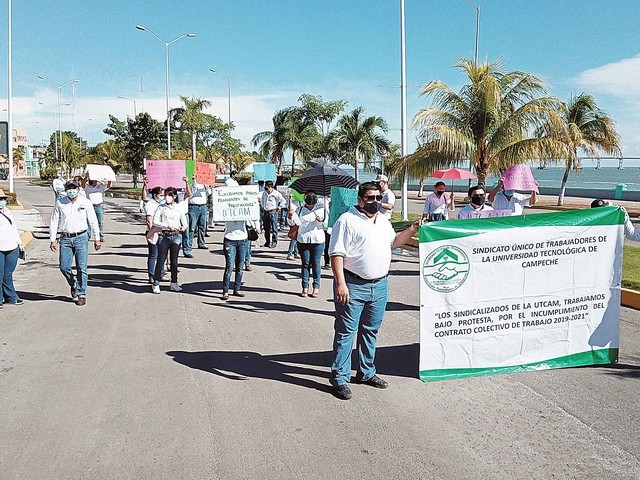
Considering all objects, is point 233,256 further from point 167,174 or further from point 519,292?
point 167,174

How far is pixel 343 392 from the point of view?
5.59m

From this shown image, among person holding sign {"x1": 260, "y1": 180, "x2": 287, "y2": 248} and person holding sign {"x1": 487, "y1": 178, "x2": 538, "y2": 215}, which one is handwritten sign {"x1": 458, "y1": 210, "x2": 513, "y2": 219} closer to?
person holding sign {"x1": 487, "y1": 178, "x2": 538, "y2": 215}

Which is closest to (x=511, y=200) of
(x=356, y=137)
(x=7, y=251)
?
(x=7, y=251)

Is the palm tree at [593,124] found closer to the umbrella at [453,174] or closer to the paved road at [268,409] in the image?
the umbrella at [453,174]

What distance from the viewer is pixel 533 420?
5102mm

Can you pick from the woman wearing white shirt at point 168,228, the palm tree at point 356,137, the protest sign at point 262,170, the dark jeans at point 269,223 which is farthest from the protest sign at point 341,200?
the palm tree at point 356,137

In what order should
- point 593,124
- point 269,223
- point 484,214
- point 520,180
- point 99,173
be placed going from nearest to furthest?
point 484,214 < point 520,180 < point 99,173 < point 269,223 < point 593,124

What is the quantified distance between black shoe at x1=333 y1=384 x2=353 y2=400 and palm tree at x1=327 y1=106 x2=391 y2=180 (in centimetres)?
2662

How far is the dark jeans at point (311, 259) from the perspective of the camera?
10.2 m

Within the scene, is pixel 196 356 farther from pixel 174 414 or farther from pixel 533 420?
pixel 533 420

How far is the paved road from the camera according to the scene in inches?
172

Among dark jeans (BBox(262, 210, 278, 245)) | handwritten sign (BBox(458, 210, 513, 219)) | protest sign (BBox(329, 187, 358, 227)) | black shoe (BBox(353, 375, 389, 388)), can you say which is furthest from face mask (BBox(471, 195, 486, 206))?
dark jeans (BBox(262, 210, 278, 245))

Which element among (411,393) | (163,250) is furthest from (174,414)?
(163,250)

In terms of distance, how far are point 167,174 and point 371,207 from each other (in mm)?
10022
